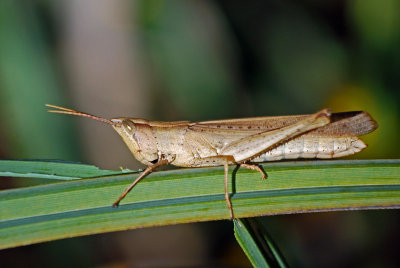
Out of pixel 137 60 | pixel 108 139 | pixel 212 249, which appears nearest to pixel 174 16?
pixel 137 60

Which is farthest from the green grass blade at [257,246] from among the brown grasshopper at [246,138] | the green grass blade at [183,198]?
the brown grasshopper at [246,138]

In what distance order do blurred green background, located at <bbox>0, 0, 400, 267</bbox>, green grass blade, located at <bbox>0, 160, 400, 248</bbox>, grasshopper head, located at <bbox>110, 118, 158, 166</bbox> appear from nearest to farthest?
1. green grass blade, located at <bbox>0, 160, 400, 248</bbox>
2. grasshopper head, located at <bbox>110, 118, 158, 166</bbox>
3. blurred green background, located at <bbox>0, 0, 400, 267</bbox>

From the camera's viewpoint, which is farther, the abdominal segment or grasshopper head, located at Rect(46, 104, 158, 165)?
grasshopper head, located at Rect(46, 104, 158, 165)

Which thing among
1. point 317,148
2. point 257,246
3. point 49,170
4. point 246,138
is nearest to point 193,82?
point 246,138

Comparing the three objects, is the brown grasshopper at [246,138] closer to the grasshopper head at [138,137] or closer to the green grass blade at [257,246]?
the grasshopper head at [138,137]

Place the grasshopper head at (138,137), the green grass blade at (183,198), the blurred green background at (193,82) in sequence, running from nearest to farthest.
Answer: the green grass blade at (183,198) < the grasshopper head at (138,137) < the blurred green background at (193,82)

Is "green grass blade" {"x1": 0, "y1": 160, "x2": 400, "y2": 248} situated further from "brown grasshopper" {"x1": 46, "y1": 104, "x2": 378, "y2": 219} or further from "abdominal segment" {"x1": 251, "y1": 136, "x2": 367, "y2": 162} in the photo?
"abdominal segment" {"x1": 251, "y1": 136, "x2": 367, "y2": 162}

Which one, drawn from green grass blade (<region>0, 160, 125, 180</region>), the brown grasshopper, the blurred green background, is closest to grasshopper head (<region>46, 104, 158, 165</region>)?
the brown grasshopper
